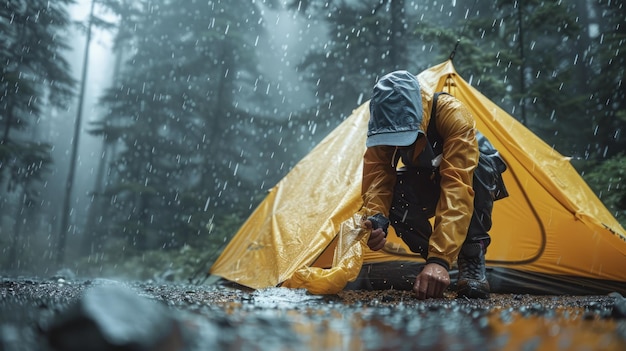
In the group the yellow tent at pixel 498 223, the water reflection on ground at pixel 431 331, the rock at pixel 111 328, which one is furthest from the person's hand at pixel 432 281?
the rock at pixel 111 328

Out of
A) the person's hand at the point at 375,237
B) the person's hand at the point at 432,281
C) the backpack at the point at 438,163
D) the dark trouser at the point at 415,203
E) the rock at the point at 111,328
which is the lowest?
the person's hand at the point at 432,281

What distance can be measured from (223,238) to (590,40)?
1099cm

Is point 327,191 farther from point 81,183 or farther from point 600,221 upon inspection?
point 81,183

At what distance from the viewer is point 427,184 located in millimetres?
2855

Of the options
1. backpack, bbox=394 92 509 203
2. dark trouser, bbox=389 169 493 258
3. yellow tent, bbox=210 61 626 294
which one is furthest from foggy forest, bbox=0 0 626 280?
dark trouser, bbox=389 169 493 258

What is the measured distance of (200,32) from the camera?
1340 cm

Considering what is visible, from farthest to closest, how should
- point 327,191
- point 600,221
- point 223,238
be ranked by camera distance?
1. point 223,238
2. point 327,191
3. point 600,221

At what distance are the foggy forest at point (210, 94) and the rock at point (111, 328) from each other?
8.08 meters

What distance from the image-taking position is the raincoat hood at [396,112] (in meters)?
2.36

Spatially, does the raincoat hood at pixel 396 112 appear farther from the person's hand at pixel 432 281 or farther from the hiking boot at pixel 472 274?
the hiking boot at pixel 472 274

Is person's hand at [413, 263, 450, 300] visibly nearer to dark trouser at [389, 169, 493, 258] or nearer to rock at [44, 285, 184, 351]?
dark trouser at [389, 169, 493, 258]

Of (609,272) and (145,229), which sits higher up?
(609,272)

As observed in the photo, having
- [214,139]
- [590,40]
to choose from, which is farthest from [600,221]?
[214,139]

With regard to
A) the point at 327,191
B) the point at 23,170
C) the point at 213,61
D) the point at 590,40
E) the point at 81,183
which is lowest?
the point at 81,183
